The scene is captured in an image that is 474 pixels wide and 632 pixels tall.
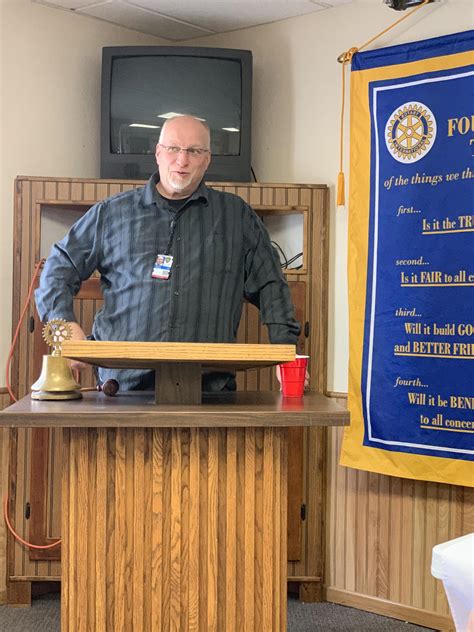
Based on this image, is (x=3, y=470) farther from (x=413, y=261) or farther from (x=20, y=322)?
(x=413, y=261)

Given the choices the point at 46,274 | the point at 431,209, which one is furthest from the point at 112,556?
the point at 431,209

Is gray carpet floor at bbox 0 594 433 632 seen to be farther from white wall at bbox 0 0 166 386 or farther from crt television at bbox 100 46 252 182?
crt television at bbox 100 46 252 182

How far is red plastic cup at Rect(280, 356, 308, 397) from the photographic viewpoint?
2.42 meters

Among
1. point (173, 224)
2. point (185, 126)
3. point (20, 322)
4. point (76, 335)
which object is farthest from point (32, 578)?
point (185, 126)

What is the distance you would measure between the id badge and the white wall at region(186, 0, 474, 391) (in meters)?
1.14

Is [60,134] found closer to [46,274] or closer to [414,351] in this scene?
[46,274]

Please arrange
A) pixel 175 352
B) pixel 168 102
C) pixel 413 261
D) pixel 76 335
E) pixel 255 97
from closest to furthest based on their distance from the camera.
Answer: pixel 175 352 < pixel 76 335 < pixel 413 261 < pixel 168 102 < pixel 255 97

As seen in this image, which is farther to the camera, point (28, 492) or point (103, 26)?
point (103, 26)

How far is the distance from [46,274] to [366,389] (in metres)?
1.44

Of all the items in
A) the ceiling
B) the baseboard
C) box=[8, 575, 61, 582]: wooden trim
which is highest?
the ceiling

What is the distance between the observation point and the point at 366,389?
143 inches

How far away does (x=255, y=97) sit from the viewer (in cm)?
416

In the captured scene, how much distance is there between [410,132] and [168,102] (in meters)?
1.07


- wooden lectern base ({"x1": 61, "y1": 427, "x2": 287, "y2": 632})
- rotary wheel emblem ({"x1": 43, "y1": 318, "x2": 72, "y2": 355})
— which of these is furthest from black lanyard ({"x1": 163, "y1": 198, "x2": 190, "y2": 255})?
wooden lectern base ({"x1": 61, "y1": 427, "x2": 287, "y2": 632})
